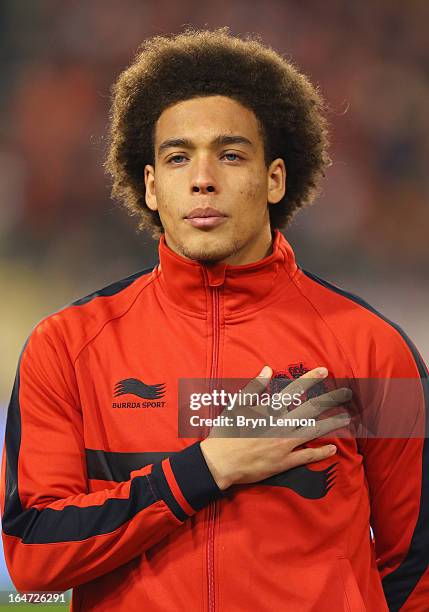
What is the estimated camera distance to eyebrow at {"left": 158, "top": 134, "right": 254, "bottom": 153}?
1.66 m

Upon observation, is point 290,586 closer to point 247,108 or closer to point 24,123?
point 247,108

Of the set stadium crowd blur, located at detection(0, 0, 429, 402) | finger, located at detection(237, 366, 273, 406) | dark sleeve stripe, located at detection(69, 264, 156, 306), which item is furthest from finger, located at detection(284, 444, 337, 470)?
stadium crowd blur, located at detection(0, 0, 429, 402)

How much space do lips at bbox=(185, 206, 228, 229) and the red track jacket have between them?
8cm

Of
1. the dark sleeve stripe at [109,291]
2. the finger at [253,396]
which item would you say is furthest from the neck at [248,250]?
the finger at [253,396]

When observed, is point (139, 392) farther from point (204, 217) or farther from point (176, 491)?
point (204, 217)

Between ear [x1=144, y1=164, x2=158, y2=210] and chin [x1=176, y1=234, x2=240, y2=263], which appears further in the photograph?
ear [x1=144, y1=164, x2=158, y2=210]

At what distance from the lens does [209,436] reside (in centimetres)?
154

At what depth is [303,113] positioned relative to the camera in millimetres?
1926

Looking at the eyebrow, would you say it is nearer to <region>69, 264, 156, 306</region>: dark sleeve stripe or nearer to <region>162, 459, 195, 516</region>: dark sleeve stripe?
<region>69, 264, 156, 306</region>: dark sleeve stripe

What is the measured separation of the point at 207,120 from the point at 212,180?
120mm

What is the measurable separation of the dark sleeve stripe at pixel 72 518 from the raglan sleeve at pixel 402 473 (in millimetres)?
421

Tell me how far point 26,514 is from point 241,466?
0.36 metres

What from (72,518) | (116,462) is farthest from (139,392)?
(72,518)

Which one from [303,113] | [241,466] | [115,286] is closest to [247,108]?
[303,113]
